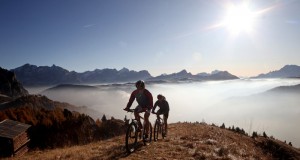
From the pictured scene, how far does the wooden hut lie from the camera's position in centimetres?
2244

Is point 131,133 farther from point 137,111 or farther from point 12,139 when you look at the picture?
point 12,139

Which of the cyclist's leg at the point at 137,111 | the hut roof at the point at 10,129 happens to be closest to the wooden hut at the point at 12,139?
the hut roof at the point at 10,129

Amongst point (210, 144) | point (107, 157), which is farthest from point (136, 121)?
point (210, 144)

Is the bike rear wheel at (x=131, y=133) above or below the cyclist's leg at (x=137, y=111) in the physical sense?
below

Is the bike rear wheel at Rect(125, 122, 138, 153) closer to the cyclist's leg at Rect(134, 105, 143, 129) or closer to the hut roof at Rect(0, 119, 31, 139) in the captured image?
the cyclist's leg at Rect(134, 105, 143, 129)

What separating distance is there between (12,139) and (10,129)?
172 centimetres

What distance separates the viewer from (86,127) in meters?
39.4

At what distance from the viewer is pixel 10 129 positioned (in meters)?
23.9

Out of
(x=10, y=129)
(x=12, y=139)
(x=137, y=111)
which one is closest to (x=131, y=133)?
(x=137, y=111)

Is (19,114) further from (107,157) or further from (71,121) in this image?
(107,157)

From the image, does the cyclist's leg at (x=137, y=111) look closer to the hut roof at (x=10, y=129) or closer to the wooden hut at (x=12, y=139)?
the wooden hut at (x=12, y=139)

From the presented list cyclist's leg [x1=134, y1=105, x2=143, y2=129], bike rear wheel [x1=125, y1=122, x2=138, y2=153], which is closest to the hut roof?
bike rear wheel [x1=125, y1=122, x2=138, y2=153]

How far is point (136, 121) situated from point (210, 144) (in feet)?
21.2

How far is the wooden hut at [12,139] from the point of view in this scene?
2244cm
